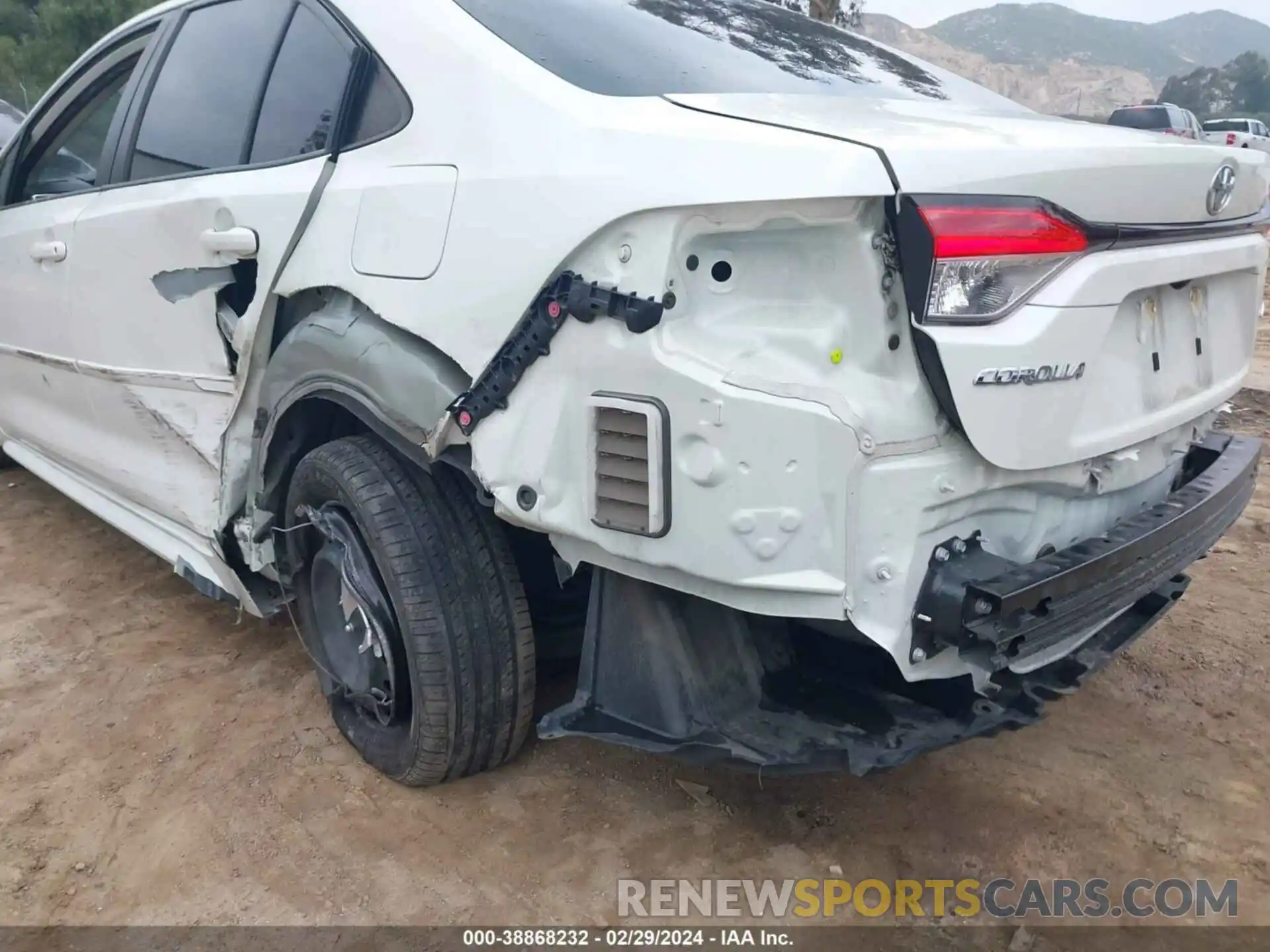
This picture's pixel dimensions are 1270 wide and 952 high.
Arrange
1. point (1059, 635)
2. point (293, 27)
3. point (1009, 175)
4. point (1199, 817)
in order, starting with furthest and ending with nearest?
point (293, 27) → point (1199, 817) → point (1059, 635) → point (1009, 175)

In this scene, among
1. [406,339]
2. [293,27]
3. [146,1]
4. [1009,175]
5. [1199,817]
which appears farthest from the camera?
[146,1]

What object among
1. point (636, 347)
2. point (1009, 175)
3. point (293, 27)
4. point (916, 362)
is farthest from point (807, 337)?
point (293, 27)

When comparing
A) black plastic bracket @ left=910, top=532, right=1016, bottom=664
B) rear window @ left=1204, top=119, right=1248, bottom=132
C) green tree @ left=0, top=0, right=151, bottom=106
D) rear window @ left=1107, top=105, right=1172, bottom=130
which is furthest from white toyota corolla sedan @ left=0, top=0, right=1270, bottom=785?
rear window @ left=1204, top=119, right=1248, bottom=132

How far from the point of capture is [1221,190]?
2020mm

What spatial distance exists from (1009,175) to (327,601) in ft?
6.44

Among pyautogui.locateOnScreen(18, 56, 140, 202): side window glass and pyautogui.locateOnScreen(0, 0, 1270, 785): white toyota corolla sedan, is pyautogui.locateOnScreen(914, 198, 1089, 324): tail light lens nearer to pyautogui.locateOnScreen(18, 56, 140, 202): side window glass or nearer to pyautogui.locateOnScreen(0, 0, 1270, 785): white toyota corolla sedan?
pyautogui.locateOnScreen(0, 0, 1270, 785): white toyota corolla sedan

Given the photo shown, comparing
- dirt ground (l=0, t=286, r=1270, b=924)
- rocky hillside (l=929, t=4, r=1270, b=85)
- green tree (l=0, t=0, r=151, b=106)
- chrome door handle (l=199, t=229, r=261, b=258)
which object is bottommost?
dirt ground (l=0, t=286, r=1270, b=924)

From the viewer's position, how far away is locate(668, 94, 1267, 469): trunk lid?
1589mm

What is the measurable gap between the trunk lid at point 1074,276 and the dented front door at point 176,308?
1248mm

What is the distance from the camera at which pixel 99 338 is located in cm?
321

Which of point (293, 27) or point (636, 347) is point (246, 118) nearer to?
point (293, 27)

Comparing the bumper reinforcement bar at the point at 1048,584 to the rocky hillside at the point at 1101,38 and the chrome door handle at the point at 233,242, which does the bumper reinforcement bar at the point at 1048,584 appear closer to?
the chrome door handle at the point at 233,242

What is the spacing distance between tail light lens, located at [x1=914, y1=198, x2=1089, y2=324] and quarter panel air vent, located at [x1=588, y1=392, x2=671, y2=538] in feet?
1.62

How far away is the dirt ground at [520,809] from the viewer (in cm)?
219
